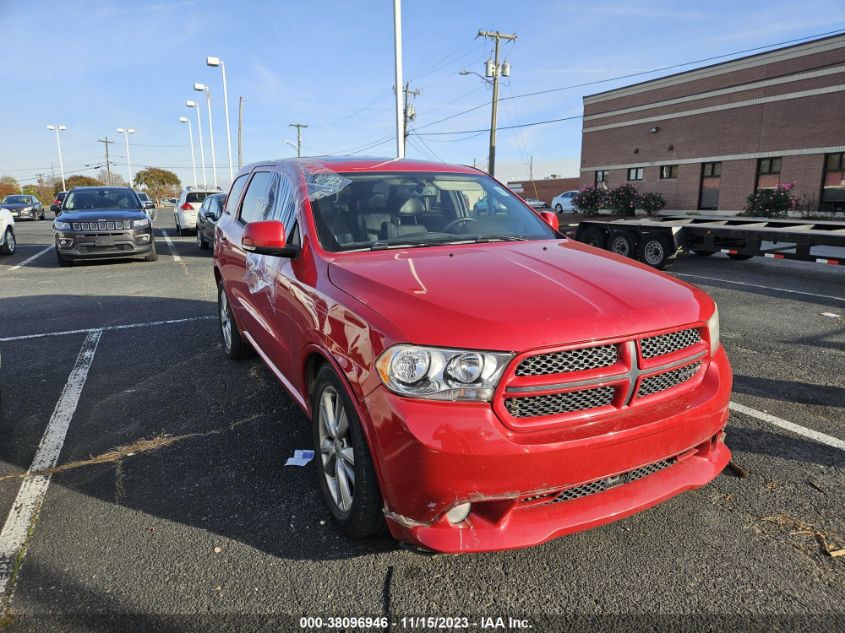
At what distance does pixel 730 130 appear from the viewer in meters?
26.8

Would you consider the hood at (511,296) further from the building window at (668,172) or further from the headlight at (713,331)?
the building window at (668,172)

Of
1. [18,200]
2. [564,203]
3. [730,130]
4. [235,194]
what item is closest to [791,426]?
[235,194]

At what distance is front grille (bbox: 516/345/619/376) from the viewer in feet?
7.14

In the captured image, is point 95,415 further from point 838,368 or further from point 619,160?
point 619,160

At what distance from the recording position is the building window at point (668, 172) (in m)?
29.7

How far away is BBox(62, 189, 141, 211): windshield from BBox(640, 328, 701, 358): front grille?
538 inches

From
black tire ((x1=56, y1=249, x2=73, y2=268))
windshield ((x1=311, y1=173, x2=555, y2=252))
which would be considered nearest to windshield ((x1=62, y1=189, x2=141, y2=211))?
black tire ((x1=56, y1=249, x2=73, y2=268))

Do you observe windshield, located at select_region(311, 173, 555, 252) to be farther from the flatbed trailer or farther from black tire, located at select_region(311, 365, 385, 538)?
the flatbed trailer

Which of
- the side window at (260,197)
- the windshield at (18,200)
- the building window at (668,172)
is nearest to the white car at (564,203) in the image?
the building window at (668,172)

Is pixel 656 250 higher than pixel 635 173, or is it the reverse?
pixel 635 173

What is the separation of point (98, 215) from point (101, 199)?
126 cm

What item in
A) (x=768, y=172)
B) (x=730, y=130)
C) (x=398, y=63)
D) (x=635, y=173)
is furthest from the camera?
(x=635, y=173)

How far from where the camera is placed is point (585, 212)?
24.7m

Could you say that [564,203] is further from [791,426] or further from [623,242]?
[791,426]
